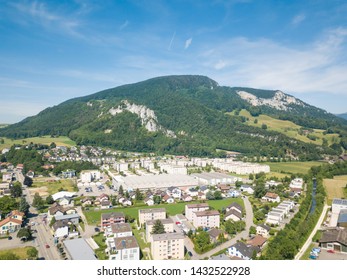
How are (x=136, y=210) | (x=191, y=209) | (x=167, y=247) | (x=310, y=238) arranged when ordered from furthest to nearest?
(x=136, y=210) → (x=191, y=209) → (x=310, y=238) → (x=167, y=247)

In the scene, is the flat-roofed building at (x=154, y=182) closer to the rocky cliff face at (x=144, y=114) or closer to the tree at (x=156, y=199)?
the tree at (x=156, y=199)

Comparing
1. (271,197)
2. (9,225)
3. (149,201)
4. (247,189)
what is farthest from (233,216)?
(9,225)

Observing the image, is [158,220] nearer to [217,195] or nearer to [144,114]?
[217,195]

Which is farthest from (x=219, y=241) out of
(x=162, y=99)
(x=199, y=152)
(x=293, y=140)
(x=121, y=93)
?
(x=121, y=93)

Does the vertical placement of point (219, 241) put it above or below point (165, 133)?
below

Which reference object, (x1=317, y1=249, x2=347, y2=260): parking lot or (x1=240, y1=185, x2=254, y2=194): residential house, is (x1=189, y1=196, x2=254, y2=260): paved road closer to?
(x1=317, y1=249, x2=347, y2=260): parking lot

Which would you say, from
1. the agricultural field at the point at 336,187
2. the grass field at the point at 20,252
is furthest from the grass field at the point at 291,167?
the grass field at the point at 20,252
